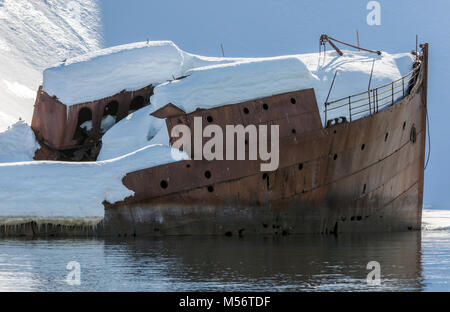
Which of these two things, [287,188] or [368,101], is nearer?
[287,188]

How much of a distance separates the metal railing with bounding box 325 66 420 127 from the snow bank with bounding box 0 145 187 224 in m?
4.98

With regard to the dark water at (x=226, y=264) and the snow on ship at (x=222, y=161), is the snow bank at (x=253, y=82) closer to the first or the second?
the snow on ship at (x=222, y=161)

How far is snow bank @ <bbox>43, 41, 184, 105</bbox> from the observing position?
25.9 meters

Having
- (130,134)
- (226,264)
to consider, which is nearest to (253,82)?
(130,134)

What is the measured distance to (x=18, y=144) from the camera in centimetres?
2644

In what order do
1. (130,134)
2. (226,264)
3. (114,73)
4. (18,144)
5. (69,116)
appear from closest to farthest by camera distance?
(226,264)
(130,134)
(69,116)
(114,73)
(18,144)

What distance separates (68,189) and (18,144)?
5.11 meters

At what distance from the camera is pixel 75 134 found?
2616cm

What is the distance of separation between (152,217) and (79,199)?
2.12m

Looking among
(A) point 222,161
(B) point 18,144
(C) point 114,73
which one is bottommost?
(A) point 222,161

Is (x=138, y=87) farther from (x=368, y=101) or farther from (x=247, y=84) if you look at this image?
(x=368, y=101)

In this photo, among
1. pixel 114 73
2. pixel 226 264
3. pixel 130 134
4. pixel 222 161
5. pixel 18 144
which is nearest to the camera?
pixel 226 264

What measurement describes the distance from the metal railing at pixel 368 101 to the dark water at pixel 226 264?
388cm
